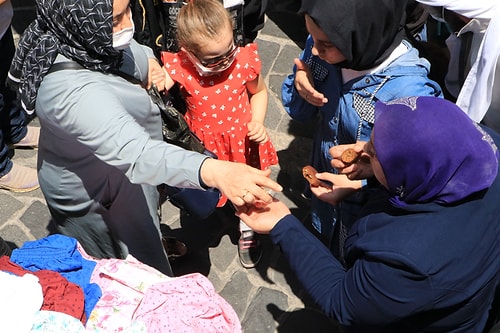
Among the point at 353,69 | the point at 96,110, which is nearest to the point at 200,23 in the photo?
the point at 353,69

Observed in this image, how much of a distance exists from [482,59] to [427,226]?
4.06ft

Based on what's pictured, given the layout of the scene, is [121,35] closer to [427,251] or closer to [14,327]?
[14,327]

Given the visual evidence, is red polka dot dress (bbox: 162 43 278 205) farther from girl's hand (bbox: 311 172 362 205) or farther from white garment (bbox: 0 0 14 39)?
white garment (bbox: 0 0 14 39)

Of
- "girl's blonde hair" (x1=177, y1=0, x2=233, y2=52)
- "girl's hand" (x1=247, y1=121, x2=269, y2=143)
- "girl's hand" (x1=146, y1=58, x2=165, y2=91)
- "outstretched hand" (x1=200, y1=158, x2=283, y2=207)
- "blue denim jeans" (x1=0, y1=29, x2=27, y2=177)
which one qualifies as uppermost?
"girl's blonde hair" (x1=177, y1=0, x2=233, y2=52)

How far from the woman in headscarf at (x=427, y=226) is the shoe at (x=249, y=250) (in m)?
1.73

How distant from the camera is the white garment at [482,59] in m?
2.78

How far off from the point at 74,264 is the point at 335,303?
1.04 m

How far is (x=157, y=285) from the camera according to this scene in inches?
89.0

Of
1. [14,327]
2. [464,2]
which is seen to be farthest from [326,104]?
[14,327]

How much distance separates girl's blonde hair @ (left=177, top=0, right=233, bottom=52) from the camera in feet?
10.1

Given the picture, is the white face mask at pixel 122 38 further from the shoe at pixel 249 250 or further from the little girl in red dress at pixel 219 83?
the shoe at pixel 249 250

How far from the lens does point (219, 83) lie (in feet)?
11.0

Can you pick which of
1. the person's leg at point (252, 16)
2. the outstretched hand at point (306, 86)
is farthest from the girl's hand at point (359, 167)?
the person's leg at point (252, 16)

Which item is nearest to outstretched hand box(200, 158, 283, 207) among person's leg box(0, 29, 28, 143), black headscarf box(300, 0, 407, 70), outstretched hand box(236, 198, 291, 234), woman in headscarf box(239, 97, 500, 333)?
outstretched hand box(236, 198, 291, 234)
